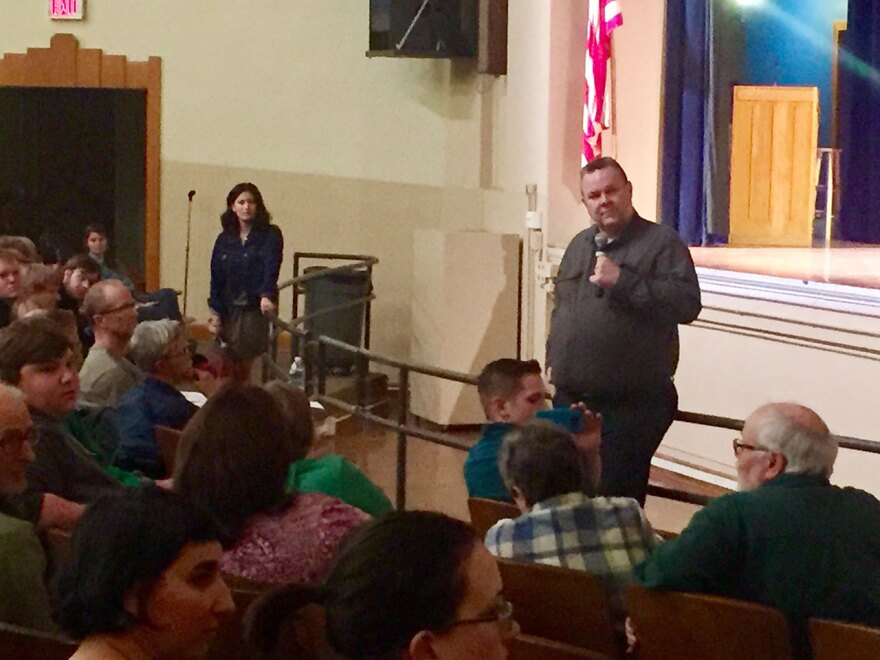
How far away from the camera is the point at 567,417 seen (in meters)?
3.28

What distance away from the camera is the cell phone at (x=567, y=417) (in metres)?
3.27

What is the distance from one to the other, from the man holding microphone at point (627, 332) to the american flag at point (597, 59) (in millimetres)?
3429

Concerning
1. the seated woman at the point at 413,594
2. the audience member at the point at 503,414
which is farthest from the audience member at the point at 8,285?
the seated woman at the point at 413,594

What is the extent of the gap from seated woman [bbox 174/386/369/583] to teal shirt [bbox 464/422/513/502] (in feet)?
2.62

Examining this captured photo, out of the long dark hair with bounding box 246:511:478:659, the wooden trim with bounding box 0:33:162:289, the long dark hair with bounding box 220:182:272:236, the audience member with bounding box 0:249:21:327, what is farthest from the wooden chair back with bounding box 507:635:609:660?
the wooden trim with bounding box 0:33:162:289

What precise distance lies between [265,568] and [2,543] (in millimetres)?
447

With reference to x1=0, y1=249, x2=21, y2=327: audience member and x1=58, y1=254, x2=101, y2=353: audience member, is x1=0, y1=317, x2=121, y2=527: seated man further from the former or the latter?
x1=58, y1=254, x2=101, y2=353: audience member

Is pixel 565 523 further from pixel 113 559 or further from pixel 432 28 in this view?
pixel 432 28

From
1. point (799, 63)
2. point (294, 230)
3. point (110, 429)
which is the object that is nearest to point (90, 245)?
point (294, 230)

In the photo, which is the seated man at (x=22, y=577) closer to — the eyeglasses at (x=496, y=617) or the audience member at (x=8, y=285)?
the eyeglasses at (x=496, y=617)

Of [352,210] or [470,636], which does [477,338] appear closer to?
[352,210]

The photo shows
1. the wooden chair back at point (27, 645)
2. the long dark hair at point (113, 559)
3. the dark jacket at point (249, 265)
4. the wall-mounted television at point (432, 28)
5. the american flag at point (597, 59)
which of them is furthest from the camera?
the wall-mounted television at point (432, 28)

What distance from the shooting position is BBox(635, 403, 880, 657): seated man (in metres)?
2.34

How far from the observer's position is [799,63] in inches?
396
